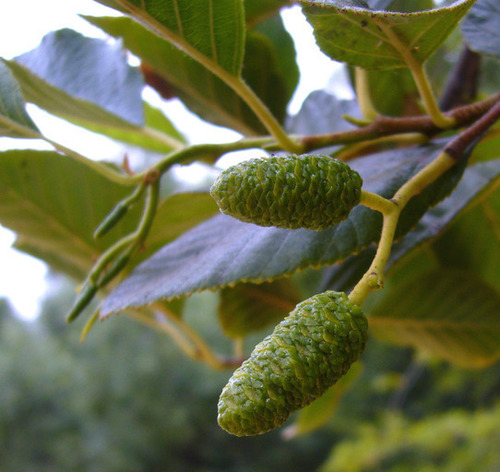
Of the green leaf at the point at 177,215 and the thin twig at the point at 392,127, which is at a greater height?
the thin twig at the point at 392,127

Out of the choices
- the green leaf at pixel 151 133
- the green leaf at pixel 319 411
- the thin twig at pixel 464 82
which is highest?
the thin twig at pixel 464 82

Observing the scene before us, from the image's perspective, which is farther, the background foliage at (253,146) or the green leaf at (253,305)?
the green leaf at (253,305)

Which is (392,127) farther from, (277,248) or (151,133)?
(151,133)

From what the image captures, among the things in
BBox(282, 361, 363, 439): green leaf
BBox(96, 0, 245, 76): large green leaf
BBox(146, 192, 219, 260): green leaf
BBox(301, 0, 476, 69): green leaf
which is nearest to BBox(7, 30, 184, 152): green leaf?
BBox(146, 192, 219, 260): green leaf

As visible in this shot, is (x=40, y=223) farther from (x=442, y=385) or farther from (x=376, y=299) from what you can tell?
(x=442, y=385)

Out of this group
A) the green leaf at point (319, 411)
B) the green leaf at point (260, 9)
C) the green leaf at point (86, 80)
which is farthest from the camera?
the green leaf at point (319, 411)

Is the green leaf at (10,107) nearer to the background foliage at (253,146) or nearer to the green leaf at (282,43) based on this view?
the background foliage at (253,146)

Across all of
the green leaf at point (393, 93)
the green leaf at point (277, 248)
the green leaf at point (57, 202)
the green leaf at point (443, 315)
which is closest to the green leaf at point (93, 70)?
the green leaf at point (57, 202)
